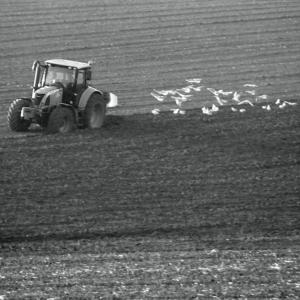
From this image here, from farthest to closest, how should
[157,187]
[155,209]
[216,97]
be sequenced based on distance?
[216,97] → [157,187] → [155,209]

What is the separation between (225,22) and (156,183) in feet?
65.5

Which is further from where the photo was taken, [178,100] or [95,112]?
[178,100]

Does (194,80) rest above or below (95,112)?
above

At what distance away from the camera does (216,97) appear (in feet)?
84.4

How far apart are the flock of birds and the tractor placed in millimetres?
2659

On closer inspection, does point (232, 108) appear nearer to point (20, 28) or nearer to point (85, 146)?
point (85, 146)

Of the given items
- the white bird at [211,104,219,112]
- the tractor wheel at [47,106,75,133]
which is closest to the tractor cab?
the tractor wheel at [47,106,75,133]

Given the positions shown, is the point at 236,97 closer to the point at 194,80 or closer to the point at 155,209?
the point at 194,80

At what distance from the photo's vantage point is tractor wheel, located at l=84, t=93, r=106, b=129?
2119cm

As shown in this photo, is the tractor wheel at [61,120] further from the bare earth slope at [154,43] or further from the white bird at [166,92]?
the white bird at [166,92]

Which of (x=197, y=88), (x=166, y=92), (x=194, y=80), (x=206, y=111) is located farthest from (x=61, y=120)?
(x=194, y=80)

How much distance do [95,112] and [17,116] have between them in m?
1.72

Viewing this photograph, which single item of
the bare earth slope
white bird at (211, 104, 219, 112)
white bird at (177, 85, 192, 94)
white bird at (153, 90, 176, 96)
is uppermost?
the bare earth slope

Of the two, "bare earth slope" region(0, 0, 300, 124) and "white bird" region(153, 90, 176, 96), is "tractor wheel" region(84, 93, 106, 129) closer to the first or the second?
"bare earth slope" region(0, 0, 300, 124)
